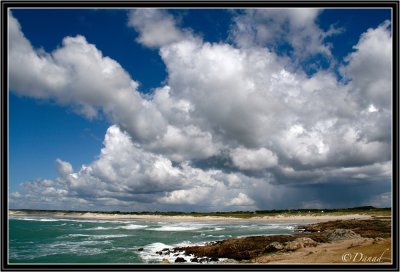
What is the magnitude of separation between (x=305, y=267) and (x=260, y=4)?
7.08 meters

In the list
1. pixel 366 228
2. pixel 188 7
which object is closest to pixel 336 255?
pixel 188 7

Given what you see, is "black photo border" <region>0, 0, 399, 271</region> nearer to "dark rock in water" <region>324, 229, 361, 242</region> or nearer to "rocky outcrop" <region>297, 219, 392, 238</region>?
"dark rock in water" <region>324, 229, 361, 242</region>

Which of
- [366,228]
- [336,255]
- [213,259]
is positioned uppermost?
[366,228]

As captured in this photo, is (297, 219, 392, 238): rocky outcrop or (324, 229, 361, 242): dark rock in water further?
(297, 219, 392, 238): rocky outcrop

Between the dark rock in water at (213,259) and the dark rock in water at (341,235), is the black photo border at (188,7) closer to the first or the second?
the dark rock in water at (213,259)

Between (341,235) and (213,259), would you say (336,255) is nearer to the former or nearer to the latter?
(213,259)

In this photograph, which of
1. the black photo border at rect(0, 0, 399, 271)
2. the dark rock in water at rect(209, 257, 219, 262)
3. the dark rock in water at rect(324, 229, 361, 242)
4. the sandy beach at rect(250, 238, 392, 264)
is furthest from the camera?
the dark rock in water at rect(324, 229, 361, 242)

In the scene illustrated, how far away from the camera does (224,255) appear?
888 inches

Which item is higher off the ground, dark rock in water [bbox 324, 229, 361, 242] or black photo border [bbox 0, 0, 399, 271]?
black photo border [bbox 0, 0, 399, 271]

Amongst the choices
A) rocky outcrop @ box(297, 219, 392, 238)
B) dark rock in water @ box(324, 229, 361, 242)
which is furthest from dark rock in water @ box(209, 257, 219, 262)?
rocky outcrop @ box(297, 219, 392, 238)

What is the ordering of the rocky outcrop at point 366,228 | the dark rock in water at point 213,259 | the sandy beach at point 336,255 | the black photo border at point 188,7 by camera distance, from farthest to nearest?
the rocky outcrop at point 366,228 < the dark rock in water at point 213,259 < the sandy beach at point 336,255 < the black photo border at point 188,7

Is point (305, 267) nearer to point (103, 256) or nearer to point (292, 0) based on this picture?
point (292, 0)

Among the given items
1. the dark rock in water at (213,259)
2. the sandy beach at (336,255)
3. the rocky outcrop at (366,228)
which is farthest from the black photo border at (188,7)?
the rocky outcrop at (366,228)

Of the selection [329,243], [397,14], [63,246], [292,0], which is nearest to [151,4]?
[292,0]
